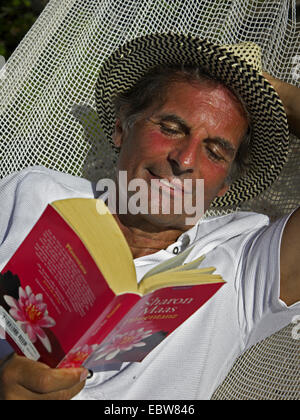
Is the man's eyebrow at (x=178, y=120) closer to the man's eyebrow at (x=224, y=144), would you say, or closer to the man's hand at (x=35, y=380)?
the man's eyebrow at (x=224, y=144)

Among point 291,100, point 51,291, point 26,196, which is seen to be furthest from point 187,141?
point 51,291

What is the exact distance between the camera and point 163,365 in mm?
1598

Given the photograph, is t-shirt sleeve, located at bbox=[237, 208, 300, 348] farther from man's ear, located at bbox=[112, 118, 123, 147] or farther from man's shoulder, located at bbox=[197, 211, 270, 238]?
man's ear, located at bbox=[112, 118, 123, 147]

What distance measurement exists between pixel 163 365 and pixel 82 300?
634 mm

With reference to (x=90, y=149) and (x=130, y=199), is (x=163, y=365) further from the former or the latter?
(x=90, y=149)

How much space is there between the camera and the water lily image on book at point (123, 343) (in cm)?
120

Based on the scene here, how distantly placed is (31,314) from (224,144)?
80 cm

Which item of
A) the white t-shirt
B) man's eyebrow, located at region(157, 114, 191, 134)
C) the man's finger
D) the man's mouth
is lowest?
the white t-shirt

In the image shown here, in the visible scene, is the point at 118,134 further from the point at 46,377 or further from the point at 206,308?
the point at 46,377

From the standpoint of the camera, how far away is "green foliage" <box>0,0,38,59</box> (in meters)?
2.90

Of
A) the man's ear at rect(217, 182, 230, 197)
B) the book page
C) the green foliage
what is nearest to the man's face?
the man's ear at rect(217, 182, 230, 197)

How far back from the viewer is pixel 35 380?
1162mm

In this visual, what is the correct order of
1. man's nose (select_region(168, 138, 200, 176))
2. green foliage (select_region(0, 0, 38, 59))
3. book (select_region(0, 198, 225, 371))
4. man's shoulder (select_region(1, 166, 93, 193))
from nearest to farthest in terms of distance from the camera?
book (select_region(0, 198, 225, 371))
man's nose (select_region(168, 138, 200, 176))
man's shoulder (select_region(1, 166, 93, 193))
green foliage (select_region(0, 0, 38, 59))

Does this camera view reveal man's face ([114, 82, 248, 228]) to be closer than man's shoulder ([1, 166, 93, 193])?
Yes
